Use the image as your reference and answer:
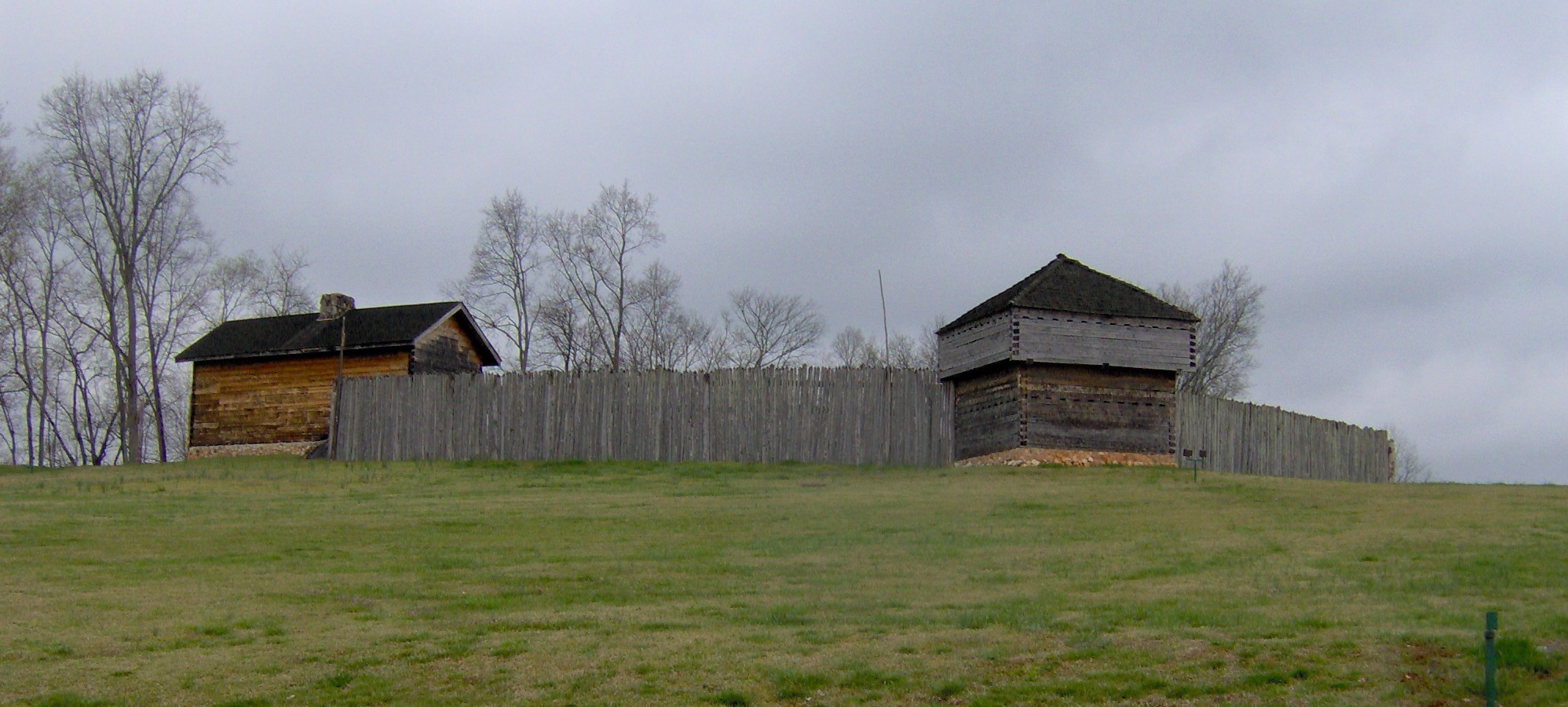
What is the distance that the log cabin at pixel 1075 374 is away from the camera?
30.7 metres

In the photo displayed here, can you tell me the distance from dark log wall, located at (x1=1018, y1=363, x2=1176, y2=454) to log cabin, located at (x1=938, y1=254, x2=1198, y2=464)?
16mm

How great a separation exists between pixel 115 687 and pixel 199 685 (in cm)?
60

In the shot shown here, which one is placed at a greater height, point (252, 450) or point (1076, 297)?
point (1076, 297)

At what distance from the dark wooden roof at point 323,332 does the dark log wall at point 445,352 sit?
26 centimetres

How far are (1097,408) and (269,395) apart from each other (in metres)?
21.2

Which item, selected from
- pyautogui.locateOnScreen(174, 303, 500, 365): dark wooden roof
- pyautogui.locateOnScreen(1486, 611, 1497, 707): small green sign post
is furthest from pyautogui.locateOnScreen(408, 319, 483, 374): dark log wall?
pyautogui.locateOnScreen(1486, 611, 1497, 707): small green sign post

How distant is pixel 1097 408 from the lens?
31016 mm

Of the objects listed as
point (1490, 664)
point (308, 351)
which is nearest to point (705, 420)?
point (308, 351)

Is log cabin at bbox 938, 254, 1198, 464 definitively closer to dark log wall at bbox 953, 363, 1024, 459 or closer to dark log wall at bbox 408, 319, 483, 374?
dark log wall at bbox 953, 363, 1024, 459

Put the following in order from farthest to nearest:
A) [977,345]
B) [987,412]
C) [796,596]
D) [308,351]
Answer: [308,351], [977,345], [987,412], [796,596]

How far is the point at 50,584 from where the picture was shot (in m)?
15.9

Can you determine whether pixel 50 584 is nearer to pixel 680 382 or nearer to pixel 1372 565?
pixel 1372 565

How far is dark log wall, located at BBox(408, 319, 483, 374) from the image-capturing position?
3838 centimetres

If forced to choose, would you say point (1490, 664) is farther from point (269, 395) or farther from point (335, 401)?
point (269, 395)
